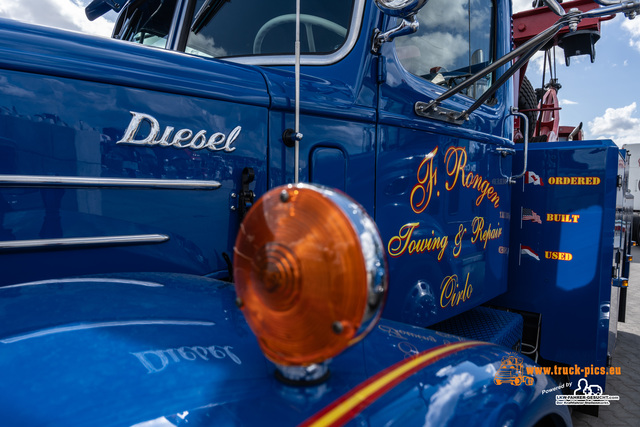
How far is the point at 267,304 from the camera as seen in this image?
684 millimetres

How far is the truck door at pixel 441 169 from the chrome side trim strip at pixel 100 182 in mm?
707

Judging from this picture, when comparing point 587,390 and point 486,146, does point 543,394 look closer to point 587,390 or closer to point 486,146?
point 486,146

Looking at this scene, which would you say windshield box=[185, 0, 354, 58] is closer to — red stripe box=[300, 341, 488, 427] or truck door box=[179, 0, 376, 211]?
truck door box=[179, 0, 376, 211]

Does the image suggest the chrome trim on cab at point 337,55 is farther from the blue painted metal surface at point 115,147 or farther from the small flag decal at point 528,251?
the small flag decal at point 528,251

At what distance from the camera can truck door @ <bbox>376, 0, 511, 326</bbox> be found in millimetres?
1728

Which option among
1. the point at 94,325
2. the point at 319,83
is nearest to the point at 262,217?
the point at 94,325

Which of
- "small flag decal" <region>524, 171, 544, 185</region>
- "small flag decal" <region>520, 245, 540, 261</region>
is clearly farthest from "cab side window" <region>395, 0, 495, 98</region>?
"small flag decal" <region>520, 245, 540, 261</region>

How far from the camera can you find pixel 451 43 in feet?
6.76

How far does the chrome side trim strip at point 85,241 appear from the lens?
40.5 inches

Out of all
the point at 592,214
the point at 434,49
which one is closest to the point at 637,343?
the point at 592,214

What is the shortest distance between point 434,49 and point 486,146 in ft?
1.94

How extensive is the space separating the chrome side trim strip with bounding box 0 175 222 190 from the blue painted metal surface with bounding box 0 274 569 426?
0.75ft

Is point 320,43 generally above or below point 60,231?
above

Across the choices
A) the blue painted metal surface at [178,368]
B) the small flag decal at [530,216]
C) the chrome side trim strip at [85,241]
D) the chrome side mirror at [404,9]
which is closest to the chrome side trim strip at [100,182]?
the chrome side trim strip at [85,241]
